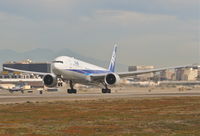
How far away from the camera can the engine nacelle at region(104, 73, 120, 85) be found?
245ft

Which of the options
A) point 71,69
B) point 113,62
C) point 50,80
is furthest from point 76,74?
point 113,62

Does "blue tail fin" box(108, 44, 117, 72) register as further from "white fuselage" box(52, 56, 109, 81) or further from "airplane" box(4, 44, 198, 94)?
"white fuselage" box(52, 56, 109, 81)

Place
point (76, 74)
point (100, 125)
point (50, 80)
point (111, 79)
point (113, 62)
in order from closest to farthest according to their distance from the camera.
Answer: point (100, 125), point (76, 74), point (111, 79), point (50, 80), point (113, 62)

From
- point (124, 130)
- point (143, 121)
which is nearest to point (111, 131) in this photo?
point (124, 130)

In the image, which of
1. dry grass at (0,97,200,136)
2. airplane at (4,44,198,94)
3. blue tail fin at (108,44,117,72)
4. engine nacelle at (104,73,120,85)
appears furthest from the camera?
blue tail fin at (108,44,117,72)

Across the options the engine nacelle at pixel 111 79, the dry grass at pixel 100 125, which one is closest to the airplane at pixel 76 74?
the engine nacelle at pixel 111 79

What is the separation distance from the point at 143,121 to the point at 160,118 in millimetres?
2369

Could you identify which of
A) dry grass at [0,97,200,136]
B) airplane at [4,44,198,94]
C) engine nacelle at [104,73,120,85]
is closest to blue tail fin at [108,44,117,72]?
airplane at [4,44,198,94]

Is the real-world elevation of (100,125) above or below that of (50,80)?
below

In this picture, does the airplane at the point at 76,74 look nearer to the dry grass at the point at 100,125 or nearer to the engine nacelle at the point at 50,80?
the engine nacelle at the point at 50,80

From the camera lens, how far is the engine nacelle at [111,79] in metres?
74.6

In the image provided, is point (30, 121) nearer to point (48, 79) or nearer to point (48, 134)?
point (48, 134)

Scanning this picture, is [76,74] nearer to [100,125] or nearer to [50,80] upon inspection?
[50,80]

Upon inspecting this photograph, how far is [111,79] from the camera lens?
74.9 m
